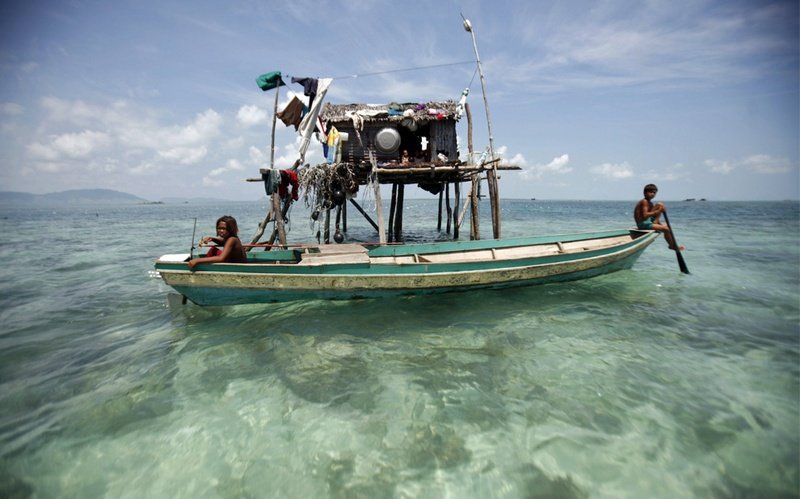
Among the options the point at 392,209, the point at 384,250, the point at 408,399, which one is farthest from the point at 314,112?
the point at 408,399

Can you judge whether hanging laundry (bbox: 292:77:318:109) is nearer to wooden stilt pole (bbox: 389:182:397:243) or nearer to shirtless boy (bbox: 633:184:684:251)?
wooden stilt pole (bbox: 389:182:397:243)

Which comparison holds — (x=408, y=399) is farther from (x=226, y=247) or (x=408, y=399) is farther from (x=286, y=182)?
(x=286, y=182)

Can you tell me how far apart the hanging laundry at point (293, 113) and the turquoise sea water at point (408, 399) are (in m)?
7.13

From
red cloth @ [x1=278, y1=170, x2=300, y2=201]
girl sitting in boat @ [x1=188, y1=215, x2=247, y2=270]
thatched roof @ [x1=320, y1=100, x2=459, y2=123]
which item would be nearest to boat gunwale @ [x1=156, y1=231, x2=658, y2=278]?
girl sitting in boat @ [x1=188, y1=215, x2=247, y2=270]

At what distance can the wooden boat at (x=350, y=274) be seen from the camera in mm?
7562

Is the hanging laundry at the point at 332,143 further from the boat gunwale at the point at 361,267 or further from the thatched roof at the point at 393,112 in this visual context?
the boat gunwale at the point at 361,267

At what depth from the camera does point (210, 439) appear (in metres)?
4.07

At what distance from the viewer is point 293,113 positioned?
12164 mm

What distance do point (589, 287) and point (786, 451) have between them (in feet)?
20.4

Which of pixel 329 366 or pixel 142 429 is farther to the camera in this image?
pixel 329 366

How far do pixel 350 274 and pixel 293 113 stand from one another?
7.28 meters

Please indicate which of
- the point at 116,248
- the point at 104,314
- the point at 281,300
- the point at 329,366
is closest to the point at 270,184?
the point at 281,300

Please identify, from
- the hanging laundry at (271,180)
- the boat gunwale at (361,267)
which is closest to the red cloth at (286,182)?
the hanging laundry at (271,180)

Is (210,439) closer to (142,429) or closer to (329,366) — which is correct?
(142,429)
